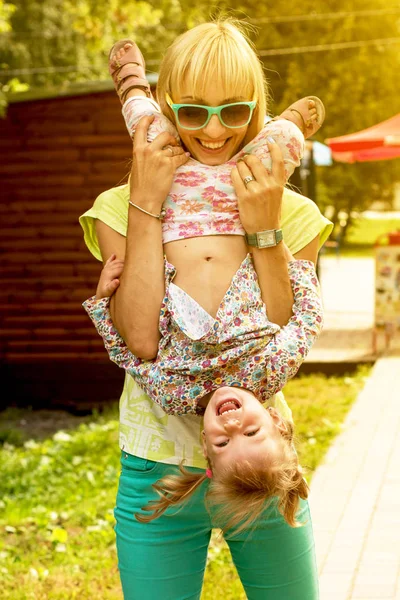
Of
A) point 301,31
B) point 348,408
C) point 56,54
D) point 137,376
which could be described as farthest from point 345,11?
point 137,376

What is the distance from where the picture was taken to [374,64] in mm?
28891

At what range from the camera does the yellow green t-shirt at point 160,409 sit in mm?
2260

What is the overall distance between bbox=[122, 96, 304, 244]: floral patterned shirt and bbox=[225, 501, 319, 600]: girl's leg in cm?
70

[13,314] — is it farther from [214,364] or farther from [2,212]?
[214,364]

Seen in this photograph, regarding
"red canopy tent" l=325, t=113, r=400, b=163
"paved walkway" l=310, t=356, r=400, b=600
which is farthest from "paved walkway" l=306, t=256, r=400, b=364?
"paved walkway" l=310, t=356, r=400, b=600

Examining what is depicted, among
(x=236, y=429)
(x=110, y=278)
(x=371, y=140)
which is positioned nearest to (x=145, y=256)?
(x=110, y=278)

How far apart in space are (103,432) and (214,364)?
5.98m

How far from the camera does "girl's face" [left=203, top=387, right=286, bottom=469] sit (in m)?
2.04

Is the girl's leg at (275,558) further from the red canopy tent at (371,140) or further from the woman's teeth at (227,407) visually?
the red canopy tent at (371,140)

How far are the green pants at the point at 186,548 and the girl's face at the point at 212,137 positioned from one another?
30.6 inches

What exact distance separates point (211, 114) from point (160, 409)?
73 cm

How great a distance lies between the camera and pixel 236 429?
80.8 inches

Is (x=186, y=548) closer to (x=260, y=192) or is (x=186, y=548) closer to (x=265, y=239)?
(x=265, y=239)

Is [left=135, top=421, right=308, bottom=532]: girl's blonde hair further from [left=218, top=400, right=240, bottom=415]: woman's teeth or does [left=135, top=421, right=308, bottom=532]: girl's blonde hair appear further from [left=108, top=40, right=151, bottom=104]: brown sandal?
[left=108, top=40, right=151, bottom=104]: brown sandal
